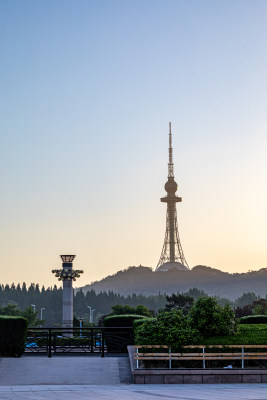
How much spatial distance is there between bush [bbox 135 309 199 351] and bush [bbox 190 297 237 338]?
0.94m

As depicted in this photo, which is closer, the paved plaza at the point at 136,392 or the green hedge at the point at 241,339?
the paved plaza at the point at 136,392

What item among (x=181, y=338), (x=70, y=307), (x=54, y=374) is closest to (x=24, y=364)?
(x=54, y=374)

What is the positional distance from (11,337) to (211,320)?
28.8 ft

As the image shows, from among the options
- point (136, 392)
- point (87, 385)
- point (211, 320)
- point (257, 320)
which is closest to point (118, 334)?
point (211, 320)

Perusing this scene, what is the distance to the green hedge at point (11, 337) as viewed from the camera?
86.8 feet

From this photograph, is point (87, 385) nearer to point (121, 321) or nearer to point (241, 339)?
point (241, 339)

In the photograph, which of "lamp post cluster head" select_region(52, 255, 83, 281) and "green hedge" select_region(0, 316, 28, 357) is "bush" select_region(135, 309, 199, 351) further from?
"lamp post cluster head" select_region(52, 255, 83, 281)

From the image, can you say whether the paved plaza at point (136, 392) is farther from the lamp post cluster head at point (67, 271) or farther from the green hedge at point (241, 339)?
the lamp post cluster head at point (67, 271)

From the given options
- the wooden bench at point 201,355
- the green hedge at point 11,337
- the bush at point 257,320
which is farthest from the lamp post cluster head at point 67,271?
the wooden bench at point 201,355

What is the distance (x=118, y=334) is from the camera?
29.7 m

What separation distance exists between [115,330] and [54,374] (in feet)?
24.8

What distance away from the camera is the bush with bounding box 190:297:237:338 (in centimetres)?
2477

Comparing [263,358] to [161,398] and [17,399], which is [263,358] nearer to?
[161,398]

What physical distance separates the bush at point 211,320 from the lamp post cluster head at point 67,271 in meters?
58.8
